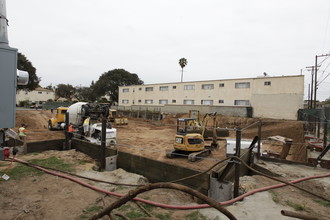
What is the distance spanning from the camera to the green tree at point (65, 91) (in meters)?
73.4

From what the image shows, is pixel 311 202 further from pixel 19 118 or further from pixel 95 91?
pixel 95 91

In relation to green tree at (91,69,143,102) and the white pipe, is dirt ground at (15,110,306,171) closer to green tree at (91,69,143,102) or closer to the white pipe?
the white pipe

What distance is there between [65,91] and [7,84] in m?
79.7

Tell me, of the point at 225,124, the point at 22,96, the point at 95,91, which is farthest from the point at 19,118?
the point at 22,96

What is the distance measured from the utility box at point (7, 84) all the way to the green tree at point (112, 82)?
192ft

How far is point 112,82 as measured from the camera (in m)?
60.3

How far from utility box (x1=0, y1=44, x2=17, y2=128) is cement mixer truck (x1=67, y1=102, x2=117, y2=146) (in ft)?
24.3

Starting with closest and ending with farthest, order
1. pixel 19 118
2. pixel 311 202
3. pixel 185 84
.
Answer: pixel 311 202, pixel 19 118, pixel 185 84

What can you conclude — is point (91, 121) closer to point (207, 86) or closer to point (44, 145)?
point (44, 145)

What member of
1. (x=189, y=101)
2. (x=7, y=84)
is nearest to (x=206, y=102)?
(x=189, y=101)

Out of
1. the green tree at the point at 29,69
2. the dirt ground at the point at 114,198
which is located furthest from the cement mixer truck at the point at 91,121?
the green tree at the point at 29,69

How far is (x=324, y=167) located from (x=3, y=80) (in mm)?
9460

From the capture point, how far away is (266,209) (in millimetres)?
3969

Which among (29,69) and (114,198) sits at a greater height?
(29,69)
